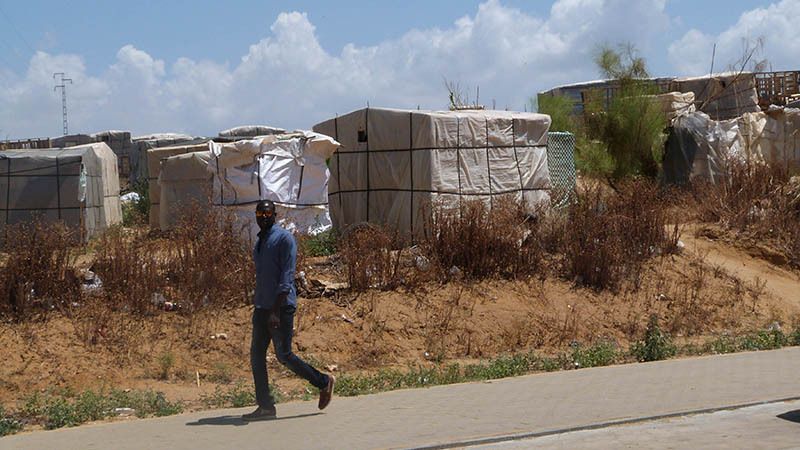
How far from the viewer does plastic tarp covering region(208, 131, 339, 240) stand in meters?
16.0

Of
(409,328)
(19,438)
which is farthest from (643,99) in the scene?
(19,438)

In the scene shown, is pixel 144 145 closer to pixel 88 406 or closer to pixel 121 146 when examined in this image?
pixel 121 146

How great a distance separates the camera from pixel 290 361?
8469mm

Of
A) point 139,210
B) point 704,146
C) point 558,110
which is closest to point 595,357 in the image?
point 704,146

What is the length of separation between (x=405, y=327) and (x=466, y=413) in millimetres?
4740

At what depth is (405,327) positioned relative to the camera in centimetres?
1355

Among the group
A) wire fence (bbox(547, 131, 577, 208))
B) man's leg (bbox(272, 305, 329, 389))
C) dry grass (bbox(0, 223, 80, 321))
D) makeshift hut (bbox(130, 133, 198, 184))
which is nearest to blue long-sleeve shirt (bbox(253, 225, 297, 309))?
man's leg (bbox(272, 305, 329, 389))

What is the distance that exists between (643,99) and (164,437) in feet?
A: 60.6

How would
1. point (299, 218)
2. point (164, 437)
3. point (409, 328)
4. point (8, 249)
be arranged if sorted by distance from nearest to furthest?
point (164, 437), point (8, 249), point (409, 328), point (299, 218)

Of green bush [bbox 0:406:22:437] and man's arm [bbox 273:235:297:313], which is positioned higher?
man's arm [bbox 273:235:297:313]

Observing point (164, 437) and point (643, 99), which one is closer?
point (164, 437)

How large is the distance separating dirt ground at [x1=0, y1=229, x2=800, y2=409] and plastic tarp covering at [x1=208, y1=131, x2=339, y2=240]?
2128mm

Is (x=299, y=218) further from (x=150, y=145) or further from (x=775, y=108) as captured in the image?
(x=150, y=145)

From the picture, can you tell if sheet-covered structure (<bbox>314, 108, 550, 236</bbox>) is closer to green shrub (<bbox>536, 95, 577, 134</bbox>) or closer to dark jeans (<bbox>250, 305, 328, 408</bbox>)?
green shrub (<bbox>536, 95, 577, 134</bbox>)
